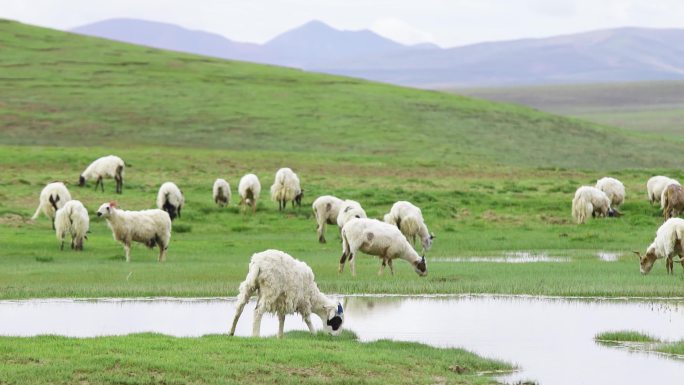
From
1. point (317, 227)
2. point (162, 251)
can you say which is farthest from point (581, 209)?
point (162, 251)

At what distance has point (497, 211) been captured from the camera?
39.6 metres

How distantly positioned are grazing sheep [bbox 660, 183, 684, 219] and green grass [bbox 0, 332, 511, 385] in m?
22.3

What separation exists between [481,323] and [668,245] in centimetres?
745

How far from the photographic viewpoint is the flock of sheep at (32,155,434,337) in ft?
53.9

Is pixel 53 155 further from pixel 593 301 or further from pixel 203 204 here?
pixel 593 301

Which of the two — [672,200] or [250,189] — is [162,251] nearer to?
[250,189]

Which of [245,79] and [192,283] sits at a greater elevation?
[245,79]

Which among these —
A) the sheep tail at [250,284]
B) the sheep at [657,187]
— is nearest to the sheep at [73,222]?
the sheep tail at [250,284]

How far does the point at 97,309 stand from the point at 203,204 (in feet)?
63.5

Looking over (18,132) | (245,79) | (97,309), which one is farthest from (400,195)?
(245,79)

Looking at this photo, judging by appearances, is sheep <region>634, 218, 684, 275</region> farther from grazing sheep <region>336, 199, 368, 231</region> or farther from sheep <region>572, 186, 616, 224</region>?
sheep <region>572, 186, 616, 224</region>

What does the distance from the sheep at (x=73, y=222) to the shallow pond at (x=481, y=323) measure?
7973 mm

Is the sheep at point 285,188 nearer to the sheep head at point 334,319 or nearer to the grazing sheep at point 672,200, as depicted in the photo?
the grazing sheep at point 672,200

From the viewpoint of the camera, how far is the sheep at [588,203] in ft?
121
